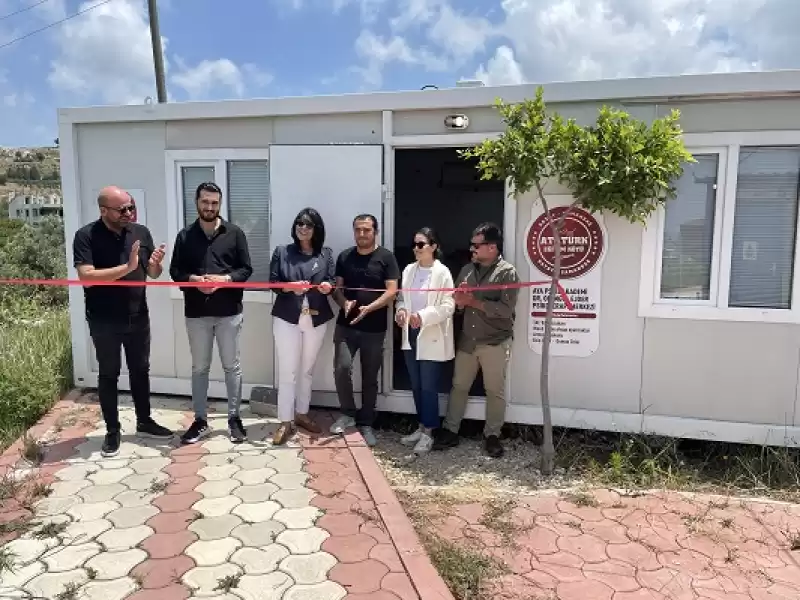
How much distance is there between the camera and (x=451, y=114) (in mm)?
4844

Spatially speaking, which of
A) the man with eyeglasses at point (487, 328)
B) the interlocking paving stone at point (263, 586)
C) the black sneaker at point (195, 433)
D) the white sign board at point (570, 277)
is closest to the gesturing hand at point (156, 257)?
the black sneaker at point (195, 433)

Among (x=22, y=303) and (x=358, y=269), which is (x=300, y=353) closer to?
A: (x=358, y=269)

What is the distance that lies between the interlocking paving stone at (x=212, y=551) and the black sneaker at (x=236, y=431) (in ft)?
4.41

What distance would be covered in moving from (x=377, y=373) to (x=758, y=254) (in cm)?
293

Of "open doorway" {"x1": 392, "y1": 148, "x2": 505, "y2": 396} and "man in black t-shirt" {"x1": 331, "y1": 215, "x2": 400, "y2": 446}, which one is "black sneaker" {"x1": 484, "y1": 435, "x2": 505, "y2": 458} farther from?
"open doorway" {"x1": 392, "y1": 148, "x2": 505, "y2": 396}

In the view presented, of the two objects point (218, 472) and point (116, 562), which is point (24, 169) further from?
point (116, 562)

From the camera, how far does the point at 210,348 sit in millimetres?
4457

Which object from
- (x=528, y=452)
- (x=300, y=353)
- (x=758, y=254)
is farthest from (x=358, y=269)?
(x=758, y=254)

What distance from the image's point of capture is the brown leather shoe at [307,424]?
4.79 meters

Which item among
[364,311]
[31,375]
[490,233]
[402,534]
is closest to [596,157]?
[490,233]

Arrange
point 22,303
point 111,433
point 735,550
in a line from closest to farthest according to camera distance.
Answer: point 735,550
point 111,433
point 22,303

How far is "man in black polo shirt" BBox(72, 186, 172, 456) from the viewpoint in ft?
13.2

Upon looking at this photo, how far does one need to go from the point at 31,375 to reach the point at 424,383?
3404 mm

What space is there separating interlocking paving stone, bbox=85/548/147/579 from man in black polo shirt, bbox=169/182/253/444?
1432mm
